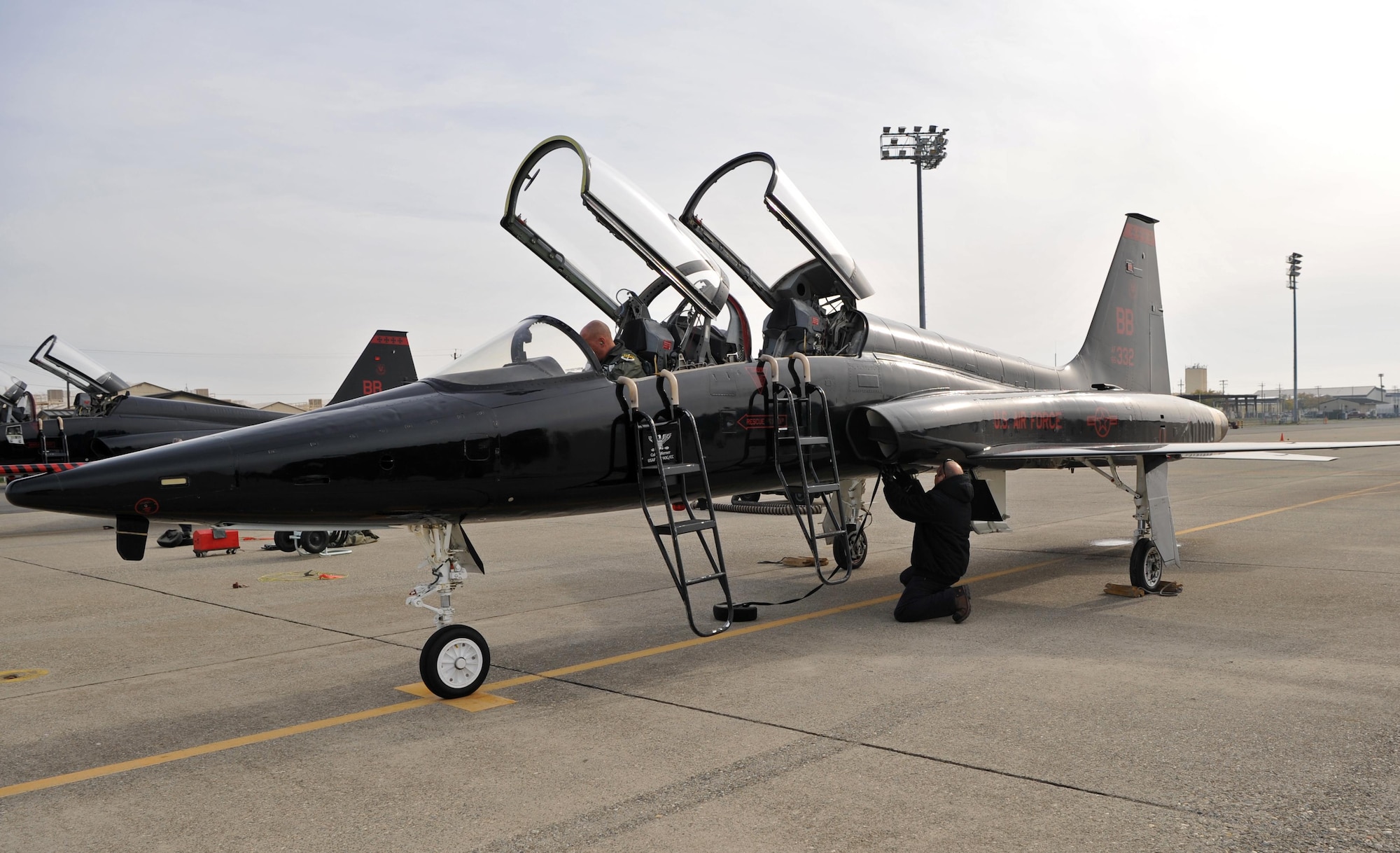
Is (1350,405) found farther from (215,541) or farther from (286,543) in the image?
(215,541)

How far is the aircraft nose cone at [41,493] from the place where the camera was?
179 inches

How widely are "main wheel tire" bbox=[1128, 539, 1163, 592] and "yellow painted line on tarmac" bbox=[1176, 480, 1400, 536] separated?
4.95 m

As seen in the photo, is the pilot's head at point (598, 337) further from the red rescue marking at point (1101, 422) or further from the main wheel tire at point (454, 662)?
the red rescue marking at point (1101, 422)

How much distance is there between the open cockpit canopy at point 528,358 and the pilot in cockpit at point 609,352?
30cm

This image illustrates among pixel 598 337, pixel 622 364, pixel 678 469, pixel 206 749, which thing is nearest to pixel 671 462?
pixel 678 469

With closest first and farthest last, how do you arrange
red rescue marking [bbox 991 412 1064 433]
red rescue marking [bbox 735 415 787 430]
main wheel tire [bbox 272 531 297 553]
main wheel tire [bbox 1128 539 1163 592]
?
red rescue marking [bbox 735 415 787 430]
main wheel tire [bbox 1128 539 1163 592]
red rescue marking [bbox 991 412 1064 433]
main wheel tire [bbox 272 531 297 553]

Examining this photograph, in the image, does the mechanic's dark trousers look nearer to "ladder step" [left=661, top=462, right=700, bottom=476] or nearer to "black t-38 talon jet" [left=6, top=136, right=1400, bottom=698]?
"black t-38 talon jet" [left=6, top=136, right=1400, bottom=698]

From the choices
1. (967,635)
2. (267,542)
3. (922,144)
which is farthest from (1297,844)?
(922,144)

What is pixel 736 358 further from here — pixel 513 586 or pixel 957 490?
pixel 513 586

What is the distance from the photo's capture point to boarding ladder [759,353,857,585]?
7.18 meters

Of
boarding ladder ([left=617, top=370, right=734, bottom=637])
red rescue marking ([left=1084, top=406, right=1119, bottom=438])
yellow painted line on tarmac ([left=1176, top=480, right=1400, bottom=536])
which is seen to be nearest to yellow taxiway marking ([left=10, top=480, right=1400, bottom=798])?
boarding ladder ([left=617, top=370, right=734, bottom=637])

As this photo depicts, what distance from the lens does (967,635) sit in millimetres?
6844

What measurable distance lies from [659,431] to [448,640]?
A: 193cm

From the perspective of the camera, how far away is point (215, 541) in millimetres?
13117
